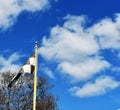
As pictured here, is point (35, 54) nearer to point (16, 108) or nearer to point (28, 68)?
point (28, 68)

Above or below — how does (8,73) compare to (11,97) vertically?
above

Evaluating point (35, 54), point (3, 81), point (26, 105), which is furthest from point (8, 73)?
point (35, 54)

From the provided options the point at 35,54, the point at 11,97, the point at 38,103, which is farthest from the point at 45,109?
the point at 35,54

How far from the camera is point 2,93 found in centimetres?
8725

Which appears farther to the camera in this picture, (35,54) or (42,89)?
(42,89)

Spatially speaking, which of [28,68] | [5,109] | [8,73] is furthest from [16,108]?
[28,68]

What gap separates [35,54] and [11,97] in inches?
2275

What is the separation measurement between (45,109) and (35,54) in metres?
61.0

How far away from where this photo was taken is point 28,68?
1195 inches

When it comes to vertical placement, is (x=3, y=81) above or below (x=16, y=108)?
above

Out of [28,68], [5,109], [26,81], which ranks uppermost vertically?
[26,81]

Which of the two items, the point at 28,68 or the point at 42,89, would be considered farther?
the point at 42,89

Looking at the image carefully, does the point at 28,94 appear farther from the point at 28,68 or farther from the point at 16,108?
the point at 28,68

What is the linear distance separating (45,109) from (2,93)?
9.15 m
